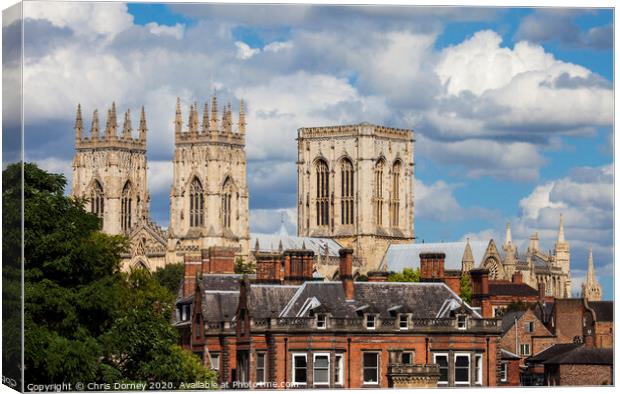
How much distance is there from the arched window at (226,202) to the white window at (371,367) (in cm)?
10829

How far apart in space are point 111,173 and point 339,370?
11721 cm

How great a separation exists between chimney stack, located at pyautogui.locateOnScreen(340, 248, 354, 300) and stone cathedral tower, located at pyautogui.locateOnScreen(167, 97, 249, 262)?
103 meters

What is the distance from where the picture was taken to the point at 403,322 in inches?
2119

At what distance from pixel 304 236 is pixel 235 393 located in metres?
118

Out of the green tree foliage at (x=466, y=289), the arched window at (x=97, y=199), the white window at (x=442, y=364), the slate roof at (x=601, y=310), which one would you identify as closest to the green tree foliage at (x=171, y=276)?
the green tree foliage at (x=466, y=289)

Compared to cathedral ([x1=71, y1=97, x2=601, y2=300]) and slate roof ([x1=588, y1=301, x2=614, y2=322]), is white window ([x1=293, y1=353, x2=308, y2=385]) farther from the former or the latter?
cathedral ([x1=71, y1=97, x2=601, y2=300])

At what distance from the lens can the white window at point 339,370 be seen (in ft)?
170

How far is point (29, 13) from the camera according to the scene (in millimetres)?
44250

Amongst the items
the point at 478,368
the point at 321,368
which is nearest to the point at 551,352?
the point at 478,368

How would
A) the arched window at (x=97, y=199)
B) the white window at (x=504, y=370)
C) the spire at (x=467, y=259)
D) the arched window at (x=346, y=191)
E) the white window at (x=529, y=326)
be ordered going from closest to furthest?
the white window at (x=504, y=370) < the white window at (x=529, y=326) < the spire at (x=467, y=259) < the arched window at (x=346, y=191) < the arched window at (x=97, y=199)

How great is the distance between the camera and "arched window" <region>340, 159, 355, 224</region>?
543 feet

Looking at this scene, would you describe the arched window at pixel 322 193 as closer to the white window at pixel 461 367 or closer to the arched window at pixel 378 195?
the arched window at pixel 378 195

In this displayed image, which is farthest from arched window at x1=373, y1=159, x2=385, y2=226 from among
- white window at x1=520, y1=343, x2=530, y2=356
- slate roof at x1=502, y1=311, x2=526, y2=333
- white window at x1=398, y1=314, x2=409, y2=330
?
white window at x1=398, y1=314, x2=409, y2=330

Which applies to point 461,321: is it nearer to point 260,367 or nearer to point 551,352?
point 260,367
